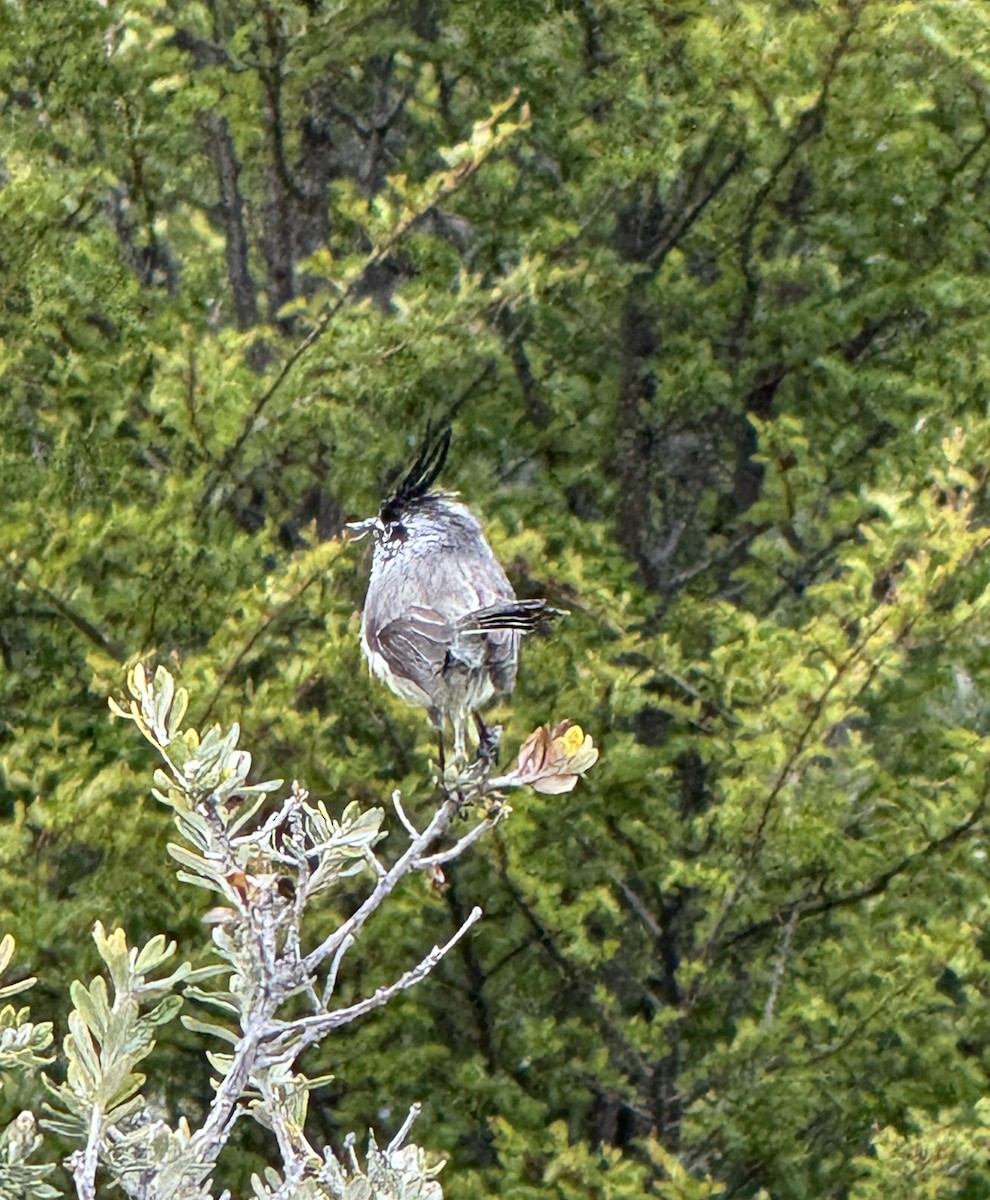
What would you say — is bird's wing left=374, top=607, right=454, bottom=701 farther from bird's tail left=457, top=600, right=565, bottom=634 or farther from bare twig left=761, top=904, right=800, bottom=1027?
bare twig left=761, top=904, right=800, bottom=1027

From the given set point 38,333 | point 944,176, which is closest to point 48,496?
point 38,333

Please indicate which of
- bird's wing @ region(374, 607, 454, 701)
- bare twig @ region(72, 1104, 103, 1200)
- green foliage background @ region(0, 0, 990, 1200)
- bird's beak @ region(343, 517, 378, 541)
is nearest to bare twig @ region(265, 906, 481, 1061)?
bare twig @ region(72, 1104, 103, 1200)

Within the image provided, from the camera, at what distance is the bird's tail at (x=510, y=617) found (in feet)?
13.1

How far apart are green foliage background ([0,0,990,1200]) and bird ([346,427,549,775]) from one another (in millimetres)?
453

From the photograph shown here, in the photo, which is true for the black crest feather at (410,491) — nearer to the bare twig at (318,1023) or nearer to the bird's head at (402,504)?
the bird's head at (402,504)

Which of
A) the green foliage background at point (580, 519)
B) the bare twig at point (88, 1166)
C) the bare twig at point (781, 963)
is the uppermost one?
the bare twig at point (88, 1166)

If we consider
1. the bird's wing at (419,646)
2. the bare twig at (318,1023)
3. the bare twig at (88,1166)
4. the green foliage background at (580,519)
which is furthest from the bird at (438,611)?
the bare twig at (88,1166)

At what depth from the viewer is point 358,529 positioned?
5.50m

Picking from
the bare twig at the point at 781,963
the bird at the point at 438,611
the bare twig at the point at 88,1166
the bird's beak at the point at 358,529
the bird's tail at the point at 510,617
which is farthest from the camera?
the bare twig at the point at 781,963

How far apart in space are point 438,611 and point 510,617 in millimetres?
696

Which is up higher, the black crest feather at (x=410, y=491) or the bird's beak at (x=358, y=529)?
the black crest feather at (x=410, y=491)

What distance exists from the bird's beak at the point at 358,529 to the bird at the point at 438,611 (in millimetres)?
12

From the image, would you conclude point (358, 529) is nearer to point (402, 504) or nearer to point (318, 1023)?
point (402, 504)

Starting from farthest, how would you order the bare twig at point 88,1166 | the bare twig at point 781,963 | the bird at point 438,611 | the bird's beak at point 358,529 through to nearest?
the bare twig at point 781,963
the bird's beak at point 358,529
the bird at point 438,611
the bare twig at point 88,1166
